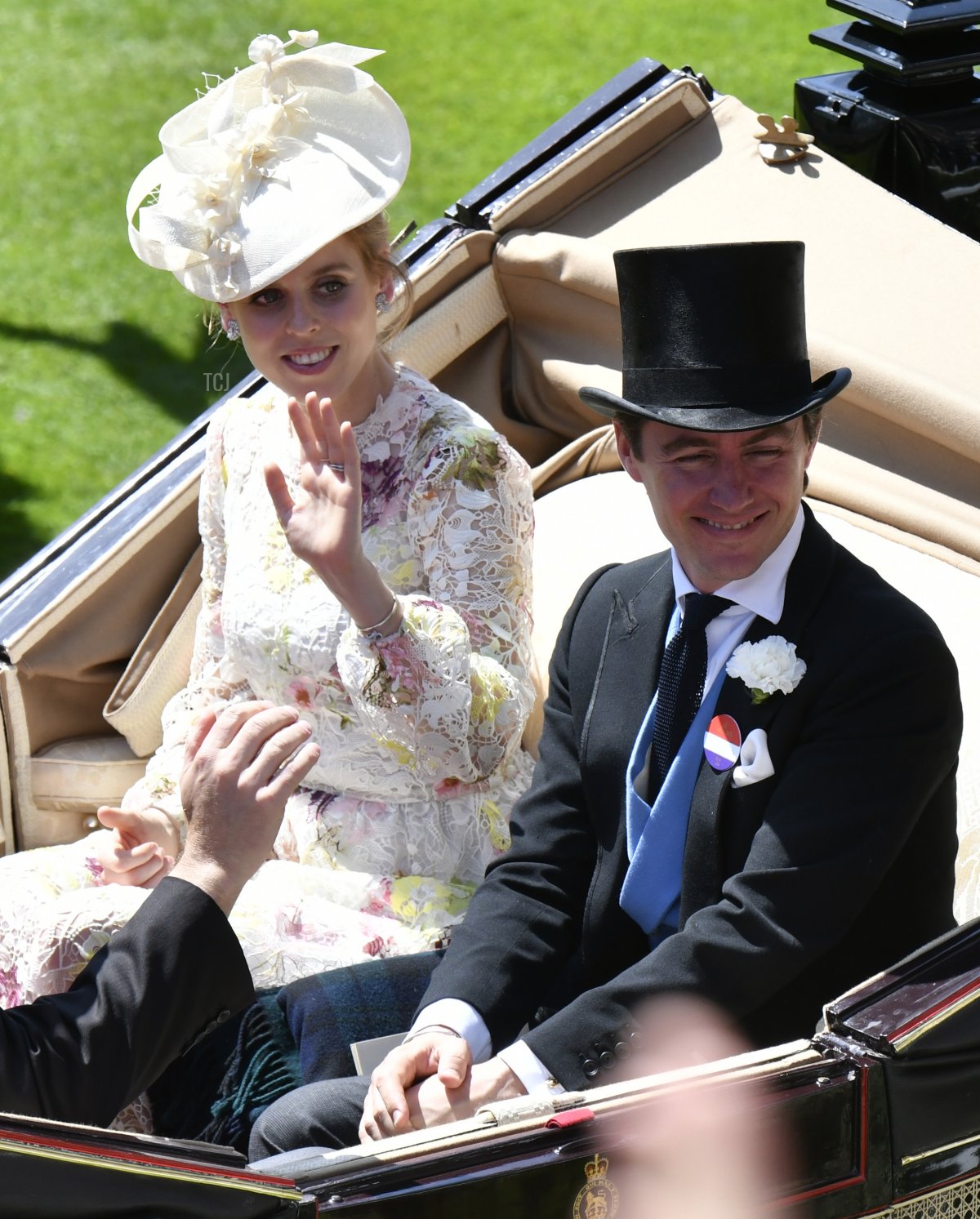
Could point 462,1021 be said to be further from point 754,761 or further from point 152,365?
point 152,365

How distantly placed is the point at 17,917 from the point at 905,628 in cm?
127

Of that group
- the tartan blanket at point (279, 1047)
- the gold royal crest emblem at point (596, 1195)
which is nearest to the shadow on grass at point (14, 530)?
the tartan blanket at point (279, 1047)

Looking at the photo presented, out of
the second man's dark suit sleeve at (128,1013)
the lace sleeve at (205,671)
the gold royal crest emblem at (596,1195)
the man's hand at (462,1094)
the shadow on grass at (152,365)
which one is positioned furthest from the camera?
the shadow on grass at (152,365)

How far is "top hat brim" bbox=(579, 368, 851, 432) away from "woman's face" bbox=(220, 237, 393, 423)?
2.16ft

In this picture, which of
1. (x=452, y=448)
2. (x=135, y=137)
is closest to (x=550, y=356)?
(x=452, y=448)

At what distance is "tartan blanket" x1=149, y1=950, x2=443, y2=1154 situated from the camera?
2029mm

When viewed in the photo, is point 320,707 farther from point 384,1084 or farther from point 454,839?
point 384,1084

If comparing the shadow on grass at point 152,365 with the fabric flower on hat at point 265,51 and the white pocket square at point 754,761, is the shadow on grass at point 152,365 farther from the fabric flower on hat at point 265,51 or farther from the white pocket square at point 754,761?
the white pocket square at point 754,761

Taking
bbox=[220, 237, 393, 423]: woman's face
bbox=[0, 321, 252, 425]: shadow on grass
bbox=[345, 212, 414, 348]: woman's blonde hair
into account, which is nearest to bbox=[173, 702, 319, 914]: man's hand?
bbox=[220, 237, 393, 423]: woman's face

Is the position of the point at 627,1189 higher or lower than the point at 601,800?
lower

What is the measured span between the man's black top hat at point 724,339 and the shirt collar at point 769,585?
155mm

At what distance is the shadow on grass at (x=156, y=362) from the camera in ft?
18.1

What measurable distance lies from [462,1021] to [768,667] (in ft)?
1.79

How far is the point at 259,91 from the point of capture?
245 cm
